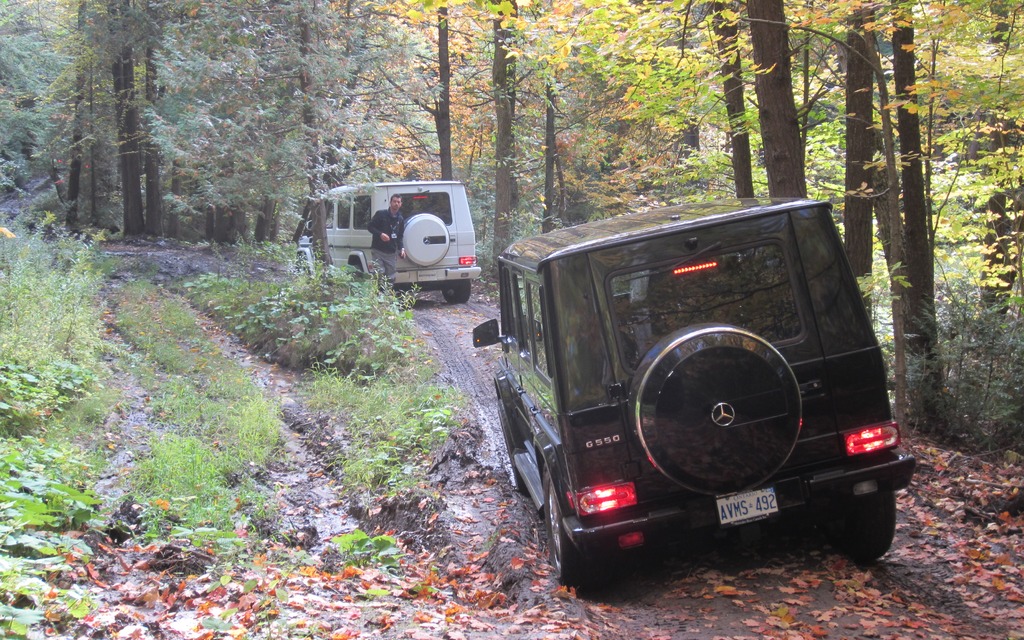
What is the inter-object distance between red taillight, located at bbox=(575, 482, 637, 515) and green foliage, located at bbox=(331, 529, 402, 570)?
73.0 inches

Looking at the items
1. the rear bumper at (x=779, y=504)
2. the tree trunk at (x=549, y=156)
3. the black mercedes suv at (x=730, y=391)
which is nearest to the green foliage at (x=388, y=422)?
the rear bumper at (x=779, y=504)

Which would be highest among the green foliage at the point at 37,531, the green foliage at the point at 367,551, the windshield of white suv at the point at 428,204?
the windshield of white suv at the point at 428,204

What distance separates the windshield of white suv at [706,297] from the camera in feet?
14.8

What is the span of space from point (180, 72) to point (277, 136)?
79.0 inches

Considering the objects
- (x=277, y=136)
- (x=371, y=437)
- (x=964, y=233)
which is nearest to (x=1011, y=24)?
(x=964, y=233)

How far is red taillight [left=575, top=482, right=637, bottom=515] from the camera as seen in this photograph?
4441 mm

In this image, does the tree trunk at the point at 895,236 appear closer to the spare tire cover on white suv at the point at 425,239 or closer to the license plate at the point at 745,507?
the license plate at the point at 745,507

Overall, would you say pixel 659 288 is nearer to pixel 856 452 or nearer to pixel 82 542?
pixel 856 452

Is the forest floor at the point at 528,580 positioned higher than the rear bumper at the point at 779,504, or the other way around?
the rear bumper at the point at 779,504

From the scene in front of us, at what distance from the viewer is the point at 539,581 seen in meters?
5.31

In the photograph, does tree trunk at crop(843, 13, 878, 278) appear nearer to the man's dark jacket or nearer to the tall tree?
the man's dark jacket

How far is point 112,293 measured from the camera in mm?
16531

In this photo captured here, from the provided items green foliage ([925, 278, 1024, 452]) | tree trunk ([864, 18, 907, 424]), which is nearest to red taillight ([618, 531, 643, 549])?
tree trunk ([864, 18, 907, 424])

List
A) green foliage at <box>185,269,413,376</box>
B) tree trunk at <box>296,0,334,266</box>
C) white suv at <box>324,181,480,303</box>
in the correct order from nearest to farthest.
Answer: green foliage at <box>185,269,413,376</box>, tree trunk at <box>296,0,334,266</box>, white suv at <box>324,181,480,303</box>
